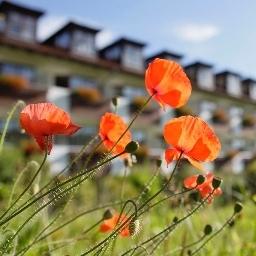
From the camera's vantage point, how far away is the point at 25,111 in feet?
3.47

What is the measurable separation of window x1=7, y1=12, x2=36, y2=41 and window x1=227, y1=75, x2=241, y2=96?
57.1ft

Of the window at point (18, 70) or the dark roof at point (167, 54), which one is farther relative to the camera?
the dark roof at point (167, 54)

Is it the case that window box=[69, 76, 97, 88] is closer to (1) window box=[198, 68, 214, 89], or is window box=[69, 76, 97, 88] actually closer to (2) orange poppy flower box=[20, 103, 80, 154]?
(1) window box=[198, 68, 214, 89]

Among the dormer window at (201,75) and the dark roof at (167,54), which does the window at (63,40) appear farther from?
the dormer window at (201,75)

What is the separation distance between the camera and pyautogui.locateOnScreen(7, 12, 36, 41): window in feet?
72.1

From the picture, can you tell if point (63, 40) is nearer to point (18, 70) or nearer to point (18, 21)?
point (18, 21)

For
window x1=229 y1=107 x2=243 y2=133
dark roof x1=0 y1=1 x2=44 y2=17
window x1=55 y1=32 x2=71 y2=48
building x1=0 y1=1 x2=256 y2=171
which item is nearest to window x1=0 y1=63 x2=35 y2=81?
building x1=0 y1=1 x2=256 y2=171

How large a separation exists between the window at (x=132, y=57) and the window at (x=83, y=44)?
7.16ft

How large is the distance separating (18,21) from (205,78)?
15105 millimetres

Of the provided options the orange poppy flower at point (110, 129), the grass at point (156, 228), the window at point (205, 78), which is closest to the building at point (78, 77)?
the window at point (205, 78)

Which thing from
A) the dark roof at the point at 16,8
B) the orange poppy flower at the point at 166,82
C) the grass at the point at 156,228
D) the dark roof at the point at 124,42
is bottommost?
the dark roof at the point at 124,42

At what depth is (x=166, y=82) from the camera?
1.19 metres

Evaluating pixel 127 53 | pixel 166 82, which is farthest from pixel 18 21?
pixel 166 82

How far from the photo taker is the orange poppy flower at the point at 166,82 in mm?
1183
